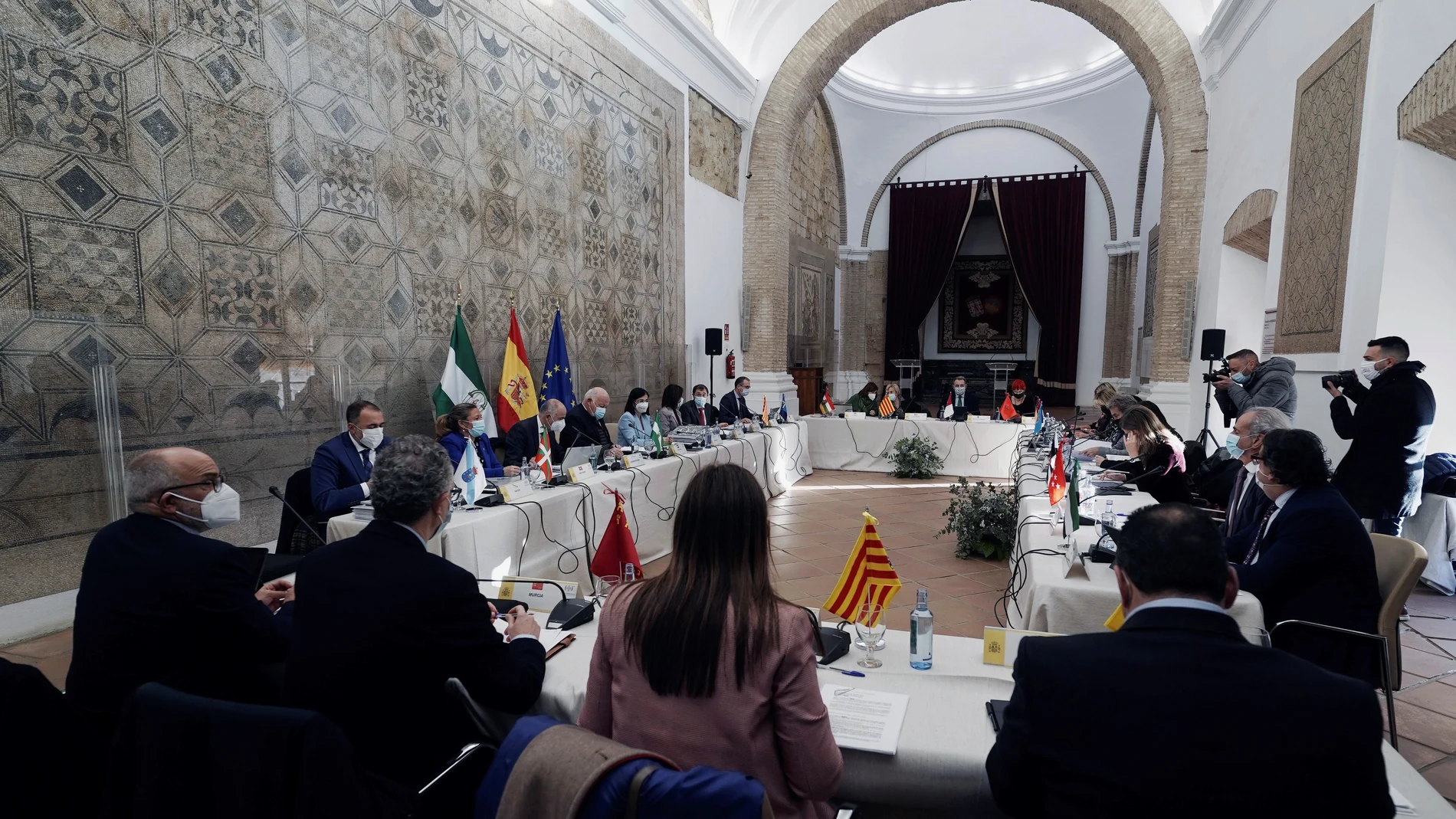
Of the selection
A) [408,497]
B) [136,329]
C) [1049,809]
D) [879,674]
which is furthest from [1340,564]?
[136,329]

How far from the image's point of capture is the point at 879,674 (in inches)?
71.7

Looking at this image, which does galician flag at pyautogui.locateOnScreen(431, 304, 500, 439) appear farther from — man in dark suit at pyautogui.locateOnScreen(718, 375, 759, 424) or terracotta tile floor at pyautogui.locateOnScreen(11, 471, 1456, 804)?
man in dark suit at pyautogui.locateOnScreen(718, 375, 759, 424)

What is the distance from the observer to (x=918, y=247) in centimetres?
1509

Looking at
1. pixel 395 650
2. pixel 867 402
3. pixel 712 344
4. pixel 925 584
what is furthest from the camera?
pixel 867 402

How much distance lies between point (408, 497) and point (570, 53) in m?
6.25

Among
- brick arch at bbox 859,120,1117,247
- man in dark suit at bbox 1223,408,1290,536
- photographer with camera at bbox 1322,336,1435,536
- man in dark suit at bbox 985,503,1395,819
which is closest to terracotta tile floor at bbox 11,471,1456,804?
photographer with camera at bbox 1322,336,1435,536

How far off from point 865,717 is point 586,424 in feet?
14.3

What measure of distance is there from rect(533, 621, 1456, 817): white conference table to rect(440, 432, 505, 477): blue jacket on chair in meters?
2.20

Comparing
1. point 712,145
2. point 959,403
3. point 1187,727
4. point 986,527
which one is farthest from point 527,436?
point 712,145

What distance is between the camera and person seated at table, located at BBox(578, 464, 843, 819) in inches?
49.3

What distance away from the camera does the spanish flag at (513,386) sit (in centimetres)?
585

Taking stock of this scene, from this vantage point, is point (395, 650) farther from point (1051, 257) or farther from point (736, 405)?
point (1051, 257)

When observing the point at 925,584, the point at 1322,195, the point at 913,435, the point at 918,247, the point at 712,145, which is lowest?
the point at 925,584

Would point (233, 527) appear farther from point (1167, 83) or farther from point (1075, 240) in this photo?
point (1075, 240)
